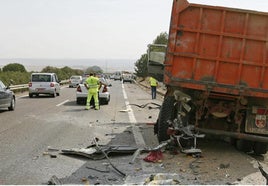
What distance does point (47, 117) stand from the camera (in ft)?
50.6

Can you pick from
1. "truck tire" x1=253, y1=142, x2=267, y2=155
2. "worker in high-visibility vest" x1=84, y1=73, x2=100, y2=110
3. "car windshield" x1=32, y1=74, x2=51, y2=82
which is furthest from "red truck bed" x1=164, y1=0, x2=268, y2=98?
"car windshield" x1=32, y1=74, x2=51, y2=82

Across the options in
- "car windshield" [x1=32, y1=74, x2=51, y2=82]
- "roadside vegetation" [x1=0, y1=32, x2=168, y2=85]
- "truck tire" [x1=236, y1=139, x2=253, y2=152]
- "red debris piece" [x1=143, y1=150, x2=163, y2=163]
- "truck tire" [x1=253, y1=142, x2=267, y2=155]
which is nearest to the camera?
"red debris piece" [x1=143, y1=150, x2=163, y2=163]

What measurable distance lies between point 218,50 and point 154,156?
7.54ft

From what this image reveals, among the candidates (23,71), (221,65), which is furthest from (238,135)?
(23,71)

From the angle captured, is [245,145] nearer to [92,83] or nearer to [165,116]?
[165,116]

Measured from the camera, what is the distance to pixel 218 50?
835cm

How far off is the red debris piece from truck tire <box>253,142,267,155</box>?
2.33 m

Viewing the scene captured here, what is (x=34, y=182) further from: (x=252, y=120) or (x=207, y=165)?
(x=252, y=120)

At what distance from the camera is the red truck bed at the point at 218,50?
27.0 ft

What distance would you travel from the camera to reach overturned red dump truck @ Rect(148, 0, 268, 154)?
325 inches

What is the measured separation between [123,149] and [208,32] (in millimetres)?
2807

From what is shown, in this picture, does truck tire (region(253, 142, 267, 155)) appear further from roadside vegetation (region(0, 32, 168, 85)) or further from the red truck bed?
roadside vegetation (region(0, 32, 168, 85))

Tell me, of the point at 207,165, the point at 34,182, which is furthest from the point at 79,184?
the point at 207,165

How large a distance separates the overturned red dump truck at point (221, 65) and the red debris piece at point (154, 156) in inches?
34.7
